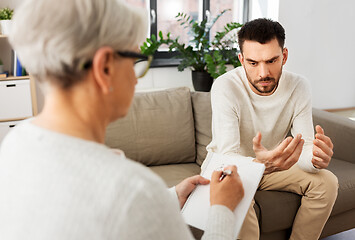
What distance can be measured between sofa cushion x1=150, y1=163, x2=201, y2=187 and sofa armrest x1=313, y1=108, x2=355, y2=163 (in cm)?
80

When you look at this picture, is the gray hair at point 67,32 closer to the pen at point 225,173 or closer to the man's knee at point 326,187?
the pen at point 225,173

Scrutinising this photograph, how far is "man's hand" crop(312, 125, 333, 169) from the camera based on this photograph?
1581mm

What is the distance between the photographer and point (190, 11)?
4.09 metres


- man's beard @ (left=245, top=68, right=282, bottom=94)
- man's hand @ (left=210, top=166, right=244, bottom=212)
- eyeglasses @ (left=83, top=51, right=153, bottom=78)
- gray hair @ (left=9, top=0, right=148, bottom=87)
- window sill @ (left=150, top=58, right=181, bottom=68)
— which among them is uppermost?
gray hair @ (left=9, top=0, right=148, bottom=87)

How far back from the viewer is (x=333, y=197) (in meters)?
1.77

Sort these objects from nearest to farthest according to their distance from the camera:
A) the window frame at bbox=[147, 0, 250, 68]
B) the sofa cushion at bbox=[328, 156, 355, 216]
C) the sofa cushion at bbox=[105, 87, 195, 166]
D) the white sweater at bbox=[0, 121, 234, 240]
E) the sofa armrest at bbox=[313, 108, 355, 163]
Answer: the white sweater at bbox=[0, 121, 234, 240], the sofa cushion at bbox=[328, 156, 355, 216], the sofa cushion at bbox=[105, 87, 195, 166], the sofa armrest at bbox=[313, 108, 355, 163], the window frame at bbox=[147, 0, 250, 68]

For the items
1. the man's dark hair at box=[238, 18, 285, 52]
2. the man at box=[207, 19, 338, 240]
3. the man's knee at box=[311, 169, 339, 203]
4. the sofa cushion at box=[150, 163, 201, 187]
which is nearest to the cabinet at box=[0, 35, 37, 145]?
the sofa cushion at box=[150, 163, 201, 187]

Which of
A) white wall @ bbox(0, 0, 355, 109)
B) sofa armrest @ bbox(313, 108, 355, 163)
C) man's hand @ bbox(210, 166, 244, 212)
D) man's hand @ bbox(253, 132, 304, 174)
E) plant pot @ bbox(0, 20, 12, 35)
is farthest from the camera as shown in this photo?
white wall @ bbox(0, 0, 355, 109)

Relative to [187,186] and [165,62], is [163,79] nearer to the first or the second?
→ [165,62]

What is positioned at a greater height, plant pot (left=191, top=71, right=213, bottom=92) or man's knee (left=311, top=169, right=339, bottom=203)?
plant pot (left=191, top=71, right=213, bottom=92)

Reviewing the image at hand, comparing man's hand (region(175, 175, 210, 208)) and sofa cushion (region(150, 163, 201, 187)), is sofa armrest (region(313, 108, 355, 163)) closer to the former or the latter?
sofa cushion (region(150, 163, 201, 187))

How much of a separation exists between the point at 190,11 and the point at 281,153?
2864 mm

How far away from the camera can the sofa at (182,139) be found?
6.49 ft

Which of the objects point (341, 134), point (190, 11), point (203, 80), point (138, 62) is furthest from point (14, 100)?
point (138, 62)
